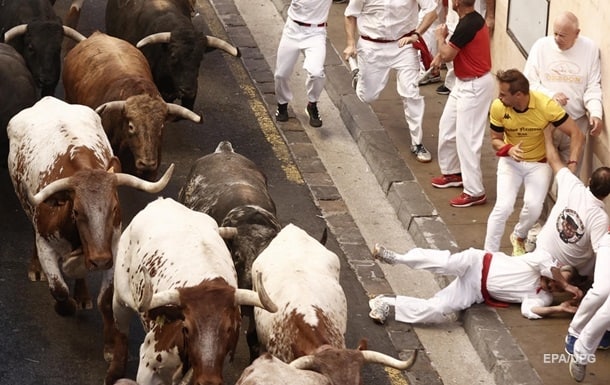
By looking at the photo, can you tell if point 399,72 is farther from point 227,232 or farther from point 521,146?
point 227,232

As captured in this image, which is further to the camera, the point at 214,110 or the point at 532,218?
the point at 214,110

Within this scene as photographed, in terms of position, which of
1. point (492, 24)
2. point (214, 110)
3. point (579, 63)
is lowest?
point (214, 110)

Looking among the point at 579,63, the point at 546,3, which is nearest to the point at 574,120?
the point at 579,63

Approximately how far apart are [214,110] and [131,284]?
633cm

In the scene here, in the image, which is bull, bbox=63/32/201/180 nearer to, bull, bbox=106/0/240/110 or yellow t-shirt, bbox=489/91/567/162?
bull, bbox=106/0/240/110

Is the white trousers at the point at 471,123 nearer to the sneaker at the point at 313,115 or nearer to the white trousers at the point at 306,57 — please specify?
the white trousers at the point at 306,57

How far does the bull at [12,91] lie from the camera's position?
47.5 feet

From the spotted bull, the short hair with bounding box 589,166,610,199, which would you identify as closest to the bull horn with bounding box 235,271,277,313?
the spotted bull

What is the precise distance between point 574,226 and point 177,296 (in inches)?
163

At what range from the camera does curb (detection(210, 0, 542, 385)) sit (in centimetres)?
1256

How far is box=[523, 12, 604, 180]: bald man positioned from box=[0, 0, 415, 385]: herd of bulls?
2864 mm

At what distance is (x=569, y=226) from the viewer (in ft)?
42.4

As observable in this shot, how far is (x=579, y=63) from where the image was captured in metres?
13.8

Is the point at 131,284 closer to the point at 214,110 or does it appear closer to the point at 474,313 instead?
the point at 474,313
